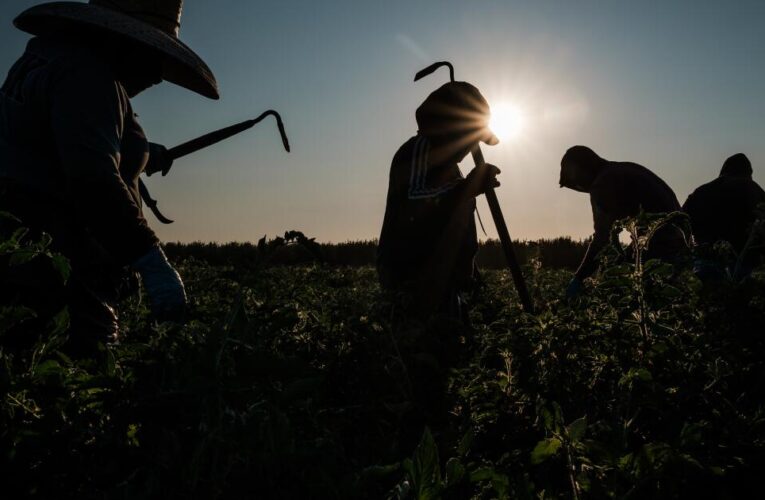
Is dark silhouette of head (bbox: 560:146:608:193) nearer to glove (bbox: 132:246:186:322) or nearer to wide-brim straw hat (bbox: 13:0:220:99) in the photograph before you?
wide-brim straw hat (bbox: 13:0:220:99)

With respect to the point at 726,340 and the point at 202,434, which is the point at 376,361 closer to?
the point at 726,340

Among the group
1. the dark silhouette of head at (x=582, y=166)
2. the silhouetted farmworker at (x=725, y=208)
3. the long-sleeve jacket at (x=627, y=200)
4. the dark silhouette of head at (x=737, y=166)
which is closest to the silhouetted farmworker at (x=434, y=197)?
the long-sleeve jacket at (x=627, y=200)

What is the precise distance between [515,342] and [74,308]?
189 cm

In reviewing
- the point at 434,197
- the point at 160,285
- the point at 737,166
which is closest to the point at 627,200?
the point at 737,166

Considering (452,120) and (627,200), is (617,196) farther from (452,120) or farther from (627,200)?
(452,120)

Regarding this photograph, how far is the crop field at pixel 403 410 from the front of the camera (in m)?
0.90

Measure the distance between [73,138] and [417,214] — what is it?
3.17m

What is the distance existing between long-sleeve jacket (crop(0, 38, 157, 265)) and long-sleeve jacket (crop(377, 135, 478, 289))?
113 inches

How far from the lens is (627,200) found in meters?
5.99

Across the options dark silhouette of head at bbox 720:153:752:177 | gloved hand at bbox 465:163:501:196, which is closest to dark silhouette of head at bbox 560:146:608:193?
dark silhouette of head at bbox 720:153:752:177

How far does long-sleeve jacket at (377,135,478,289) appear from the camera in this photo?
499 cm

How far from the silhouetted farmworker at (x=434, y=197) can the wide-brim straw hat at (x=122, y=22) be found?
2355mm

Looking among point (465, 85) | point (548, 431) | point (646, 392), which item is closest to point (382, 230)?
point (465, 85)

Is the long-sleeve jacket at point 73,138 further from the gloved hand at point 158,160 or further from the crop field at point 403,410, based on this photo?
the gloved hand at point 158,160
